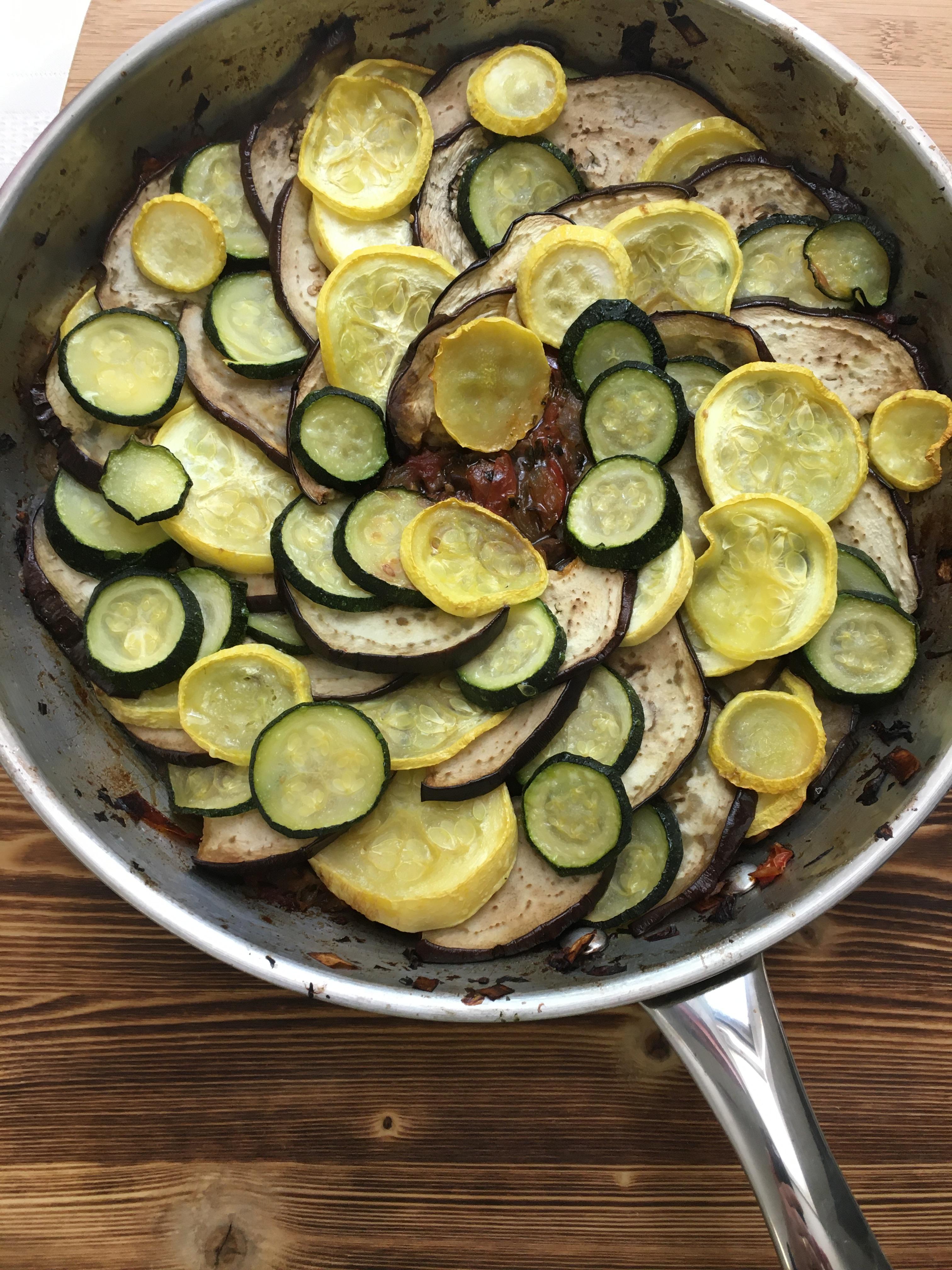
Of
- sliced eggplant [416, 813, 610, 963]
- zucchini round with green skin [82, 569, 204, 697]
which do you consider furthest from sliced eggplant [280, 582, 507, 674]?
sliced eggplant [416, 813, 610, 963]

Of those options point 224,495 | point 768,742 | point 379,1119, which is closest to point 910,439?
point 768,742

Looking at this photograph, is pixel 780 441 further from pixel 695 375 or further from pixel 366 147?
pixel 366 147

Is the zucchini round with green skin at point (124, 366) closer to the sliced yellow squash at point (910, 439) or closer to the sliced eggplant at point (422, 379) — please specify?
the sliced eggplant at point (422, 379)

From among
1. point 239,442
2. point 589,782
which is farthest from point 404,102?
point 589,782

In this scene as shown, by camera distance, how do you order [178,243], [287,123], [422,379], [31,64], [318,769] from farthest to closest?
[31,64] → [287,123] → [178,243] → [422,379] → [318,769]

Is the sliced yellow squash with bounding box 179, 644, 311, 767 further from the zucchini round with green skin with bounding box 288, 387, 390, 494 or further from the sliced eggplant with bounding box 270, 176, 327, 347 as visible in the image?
the sliced eggplant with bounding box 270, 176, 327, 347

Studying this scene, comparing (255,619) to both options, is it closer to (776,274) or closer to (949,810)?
(776,274)

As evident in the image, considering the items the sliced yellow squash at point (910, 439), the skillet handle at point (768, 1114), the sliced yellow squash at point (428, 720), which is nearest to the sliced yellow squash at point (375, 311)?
the sliced yellow squash at point (428, 720)
